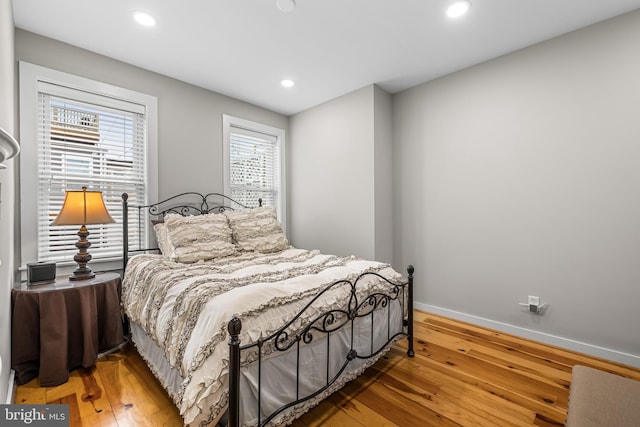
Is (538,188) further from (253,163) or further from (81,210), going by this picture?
(81,210)

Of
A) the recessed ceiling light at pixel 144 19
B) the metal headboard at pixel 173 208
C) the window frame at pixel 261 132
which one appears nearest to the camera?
the recessed ceiling light at pixel 144 19

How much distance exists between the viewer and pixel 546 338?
8.54 feet

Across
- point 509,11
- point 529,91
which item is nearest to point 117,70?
point 509,11

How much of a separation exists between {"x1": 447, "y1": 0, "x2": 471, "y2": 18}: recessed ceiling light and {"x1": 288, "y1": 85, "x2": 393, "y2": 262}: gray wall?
119cm

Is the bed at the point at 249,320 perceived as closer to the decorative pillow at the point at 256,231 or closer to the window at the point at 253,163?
the decorative pillow at the point at 256,231

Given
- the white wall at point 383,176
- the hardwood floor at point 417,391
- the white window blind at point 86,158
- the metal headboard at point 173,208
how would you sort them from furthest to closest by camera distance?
the white wall at point 383,176 < the metal headboard at point 173,208 < the white window blind at point 86,158 < the hardwood floor at point 417,391

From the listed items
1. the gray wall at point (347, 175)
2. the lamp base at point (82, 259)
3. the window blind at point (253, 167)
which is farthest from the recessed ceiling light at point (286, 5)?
the lamp base at point (82, 259)

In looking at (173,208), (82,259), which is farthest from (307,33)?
(82,259)

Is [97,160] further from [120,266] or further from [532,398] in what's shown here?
[532,398]

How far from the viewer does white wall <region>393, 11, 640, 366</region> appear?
228 cm

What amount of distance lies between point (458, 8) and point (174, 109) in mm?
2839

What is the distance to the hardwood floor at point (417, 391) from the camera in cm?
166

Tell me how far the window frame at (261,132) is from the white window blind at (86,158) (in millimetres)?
899

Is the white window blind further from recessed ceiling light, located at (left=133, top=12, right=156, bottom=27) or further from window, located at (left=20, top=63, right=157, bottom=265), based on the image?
recessed ceiling light, located at (left=133, top=12, right=156, bottom=27)
